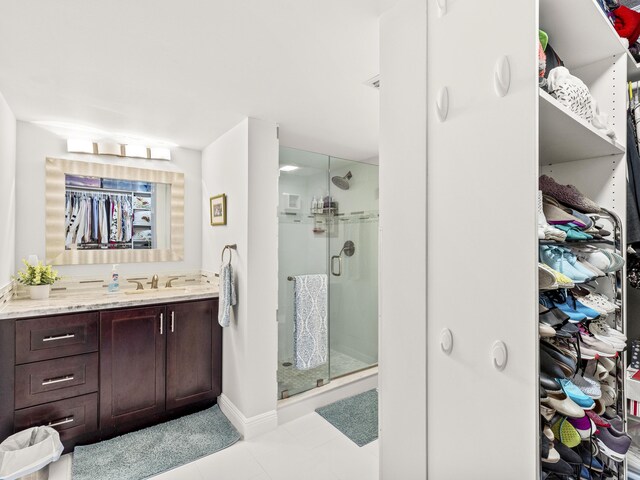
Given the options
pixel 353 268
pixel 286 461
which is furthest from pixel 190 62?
pixel 286 461

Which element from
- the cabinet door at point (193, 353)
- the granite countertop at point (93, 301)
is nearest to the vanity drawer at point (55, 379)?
the granite countertop at point (93, 301)

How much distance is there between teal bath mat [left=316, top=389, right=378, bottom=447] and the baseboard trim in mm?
456

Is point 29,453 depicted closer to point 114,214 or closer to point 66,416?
point 66,416

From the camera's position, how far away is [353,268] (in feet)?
10.9

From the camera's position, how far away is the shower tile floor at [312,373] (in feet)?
8.98

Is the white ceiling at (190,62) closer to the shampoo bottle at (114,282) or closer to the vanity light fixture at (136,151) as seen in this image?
the vanity light fixture at (136,151)

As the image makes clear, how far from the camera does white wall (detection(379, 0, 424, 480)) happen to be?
111cm

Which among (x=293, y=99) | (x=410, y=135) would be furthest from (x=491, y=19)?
(x=293, y=99)

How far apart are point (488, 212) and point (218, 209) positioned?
2.33 metres

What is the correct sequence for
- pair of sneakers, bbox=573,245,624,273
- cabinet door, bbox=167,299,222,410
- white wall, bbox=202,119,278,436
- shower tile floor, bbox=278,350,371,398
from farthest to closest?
shower tile floor, bbox=278,350,371,398, cabinet door, bbox=167,299,222,410, white wall, bbox=202,119,278,436, pair of sneakers, bbox=573,245,624,273

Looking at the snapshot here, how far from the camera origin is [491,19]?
91 centimetres

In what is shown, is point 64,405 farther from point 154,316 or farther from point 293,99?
point 293,99

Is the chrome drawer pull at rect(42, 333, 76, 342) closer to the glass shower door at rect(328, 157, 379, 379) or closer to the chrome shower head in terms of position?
the glass shower door at rect(328, 157, 379, 379)

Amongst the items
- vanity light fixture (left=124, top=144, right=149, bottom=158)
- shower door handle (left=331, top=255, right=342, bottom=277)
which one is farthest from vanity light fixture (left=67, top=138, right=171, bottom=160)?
shower door handle (left=331, top=255, right=342, bottom=277)
